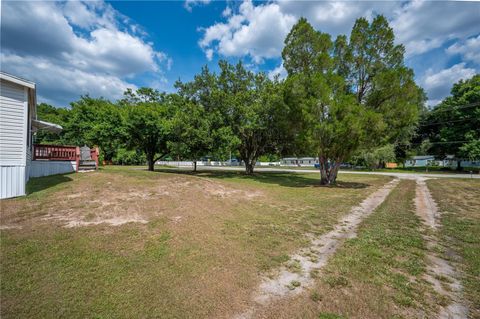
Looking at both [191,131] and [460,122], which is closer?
[191,131]

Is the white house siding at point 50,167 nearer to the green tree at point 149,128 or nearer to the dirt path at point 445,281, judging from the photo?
the green tree at point 149,128

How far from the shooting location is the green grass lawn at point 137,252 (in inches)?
115

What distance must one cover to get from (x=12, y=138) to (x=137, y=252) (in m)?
7.64

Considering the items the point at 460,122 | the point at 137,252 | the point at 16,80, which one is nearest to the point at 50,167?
the point at 16,80

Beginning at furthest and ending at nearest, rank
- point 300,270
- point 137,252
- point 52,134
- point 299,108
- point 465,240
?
1. point 52,134
2. point 299,108
3. point 465,240
4. point 137,252
5. point 300,270

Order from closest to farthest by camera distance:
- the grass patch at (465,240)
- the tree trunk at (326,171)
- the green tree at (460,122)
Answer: the grass patch at (465,240)
the tree trunk at (326,171)
the green tree at (460,122)

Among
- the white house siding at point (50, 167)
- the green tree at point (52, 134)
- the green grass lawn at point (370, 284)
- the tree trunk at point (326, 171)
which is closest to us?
the green grass lawn at point (370, 284)

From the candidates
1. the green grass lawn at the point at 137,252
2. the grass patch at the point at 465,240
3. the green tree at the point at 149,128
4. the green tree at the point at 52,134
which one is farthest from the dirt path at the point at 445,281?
the green tree at the point at 52,134

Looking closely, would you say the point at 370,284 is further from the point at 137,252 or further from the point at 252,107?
the point at 252,107

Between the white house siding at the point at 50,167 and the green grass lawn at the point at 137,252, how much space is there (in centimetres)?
466

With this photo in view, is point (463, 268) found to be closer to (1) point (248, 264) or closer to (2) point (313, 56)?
(1) point (248, 264)

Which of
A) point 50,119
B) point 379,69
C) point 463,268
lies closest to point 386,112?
point 379,69

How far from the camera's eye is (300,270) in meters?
3.96

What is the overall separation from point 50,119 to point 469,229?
5332 cm
